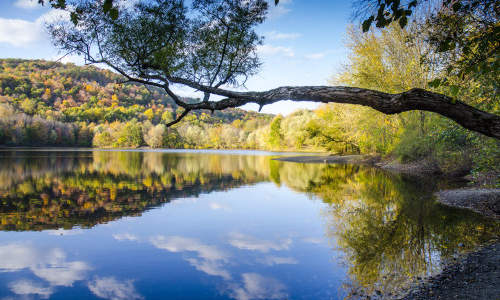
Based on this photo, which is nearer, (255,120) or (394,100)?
(394,100)

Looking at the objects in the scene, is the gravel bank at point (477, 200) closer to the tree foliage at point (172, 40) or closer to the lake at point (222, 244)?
the lake at point (222, 244)

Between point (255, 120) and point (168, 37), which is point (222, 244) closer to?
point (168, 37)

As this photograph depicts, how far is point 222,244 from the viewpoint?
8.28 m

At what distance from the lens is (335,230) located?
367 inches

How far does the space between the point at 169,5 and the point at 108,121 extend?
113 m

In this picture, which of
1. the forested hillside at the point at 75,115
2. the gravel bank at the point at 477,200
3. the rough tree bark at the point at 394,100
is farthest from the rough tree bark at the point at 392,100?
the forested hillside at the point at 75,115

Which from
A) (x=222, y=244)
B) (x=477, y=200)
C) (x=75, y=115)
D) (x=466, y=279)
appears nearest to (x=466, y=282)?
(x=466, y=279)

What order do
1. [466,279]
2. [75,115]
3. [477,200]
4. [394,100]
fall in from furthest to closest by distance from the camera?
[75,115]
[477,200]
[466,279]
[394,100]

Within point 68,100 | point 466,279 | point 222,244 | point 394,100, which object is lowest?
point 222,244

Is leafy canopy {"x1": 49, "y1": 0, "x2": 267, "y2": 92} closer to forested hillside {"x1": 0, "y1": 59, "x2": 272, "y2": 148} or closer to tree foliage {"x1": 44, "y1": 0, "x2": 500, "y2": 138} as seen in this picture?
tree foliage {"x1": 44, "y1": 0, "x2": 500, "y2": 138}

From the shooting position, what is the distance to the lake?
5.64 metres

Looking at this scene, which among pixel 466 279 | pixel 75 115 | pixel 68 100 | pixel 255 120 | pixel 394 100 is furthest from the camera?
pixel 255 120

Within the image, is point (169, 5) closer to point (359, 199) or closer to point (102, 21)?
point (102, 21)

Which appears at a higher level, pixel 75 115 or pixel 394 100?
pixel 75 115
